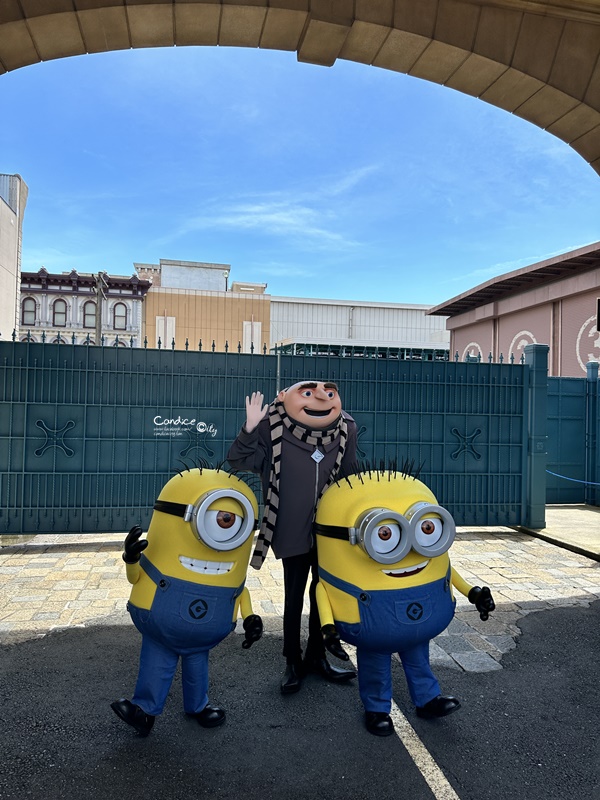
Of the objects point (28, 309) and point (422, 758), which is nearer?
point (422, 758)

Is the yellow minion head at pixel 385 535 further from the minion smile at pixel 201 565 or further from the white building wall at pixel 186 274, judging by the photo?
the white building wall at pixel 186 274

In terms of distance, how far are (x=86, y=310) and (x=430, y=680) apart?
1608 inches

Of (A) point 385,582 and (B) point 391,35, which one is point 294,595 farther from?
(B) point 391,35

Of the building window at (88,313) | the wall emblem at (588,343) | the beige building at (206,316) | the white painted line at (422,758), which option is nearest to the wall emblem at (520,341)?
the wall emblem at (588,343)

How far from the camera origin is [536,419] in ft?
24.8

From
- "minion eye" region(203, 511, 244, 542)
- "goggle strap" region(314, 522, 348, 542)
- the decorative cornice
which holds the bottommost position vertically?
"goggle strap" region(314, 522, 348, 542)

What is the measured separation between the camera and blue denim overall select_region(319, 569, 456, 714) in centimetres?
268

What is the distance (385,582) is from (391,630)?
0.23 m

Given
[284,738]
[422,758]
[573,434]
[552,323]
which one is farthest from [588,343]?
[284,738]

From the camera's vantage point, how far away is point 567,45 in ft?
15.4

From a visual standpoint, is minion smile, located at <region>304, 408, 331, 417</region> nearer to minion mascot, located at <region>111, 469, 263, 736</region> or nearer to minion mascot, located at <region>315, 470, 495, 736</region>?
minion mascot, located at <region>315, 470, 495, 736</region>

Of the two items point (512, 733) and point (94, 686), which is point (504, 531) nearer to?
point (512, 733)

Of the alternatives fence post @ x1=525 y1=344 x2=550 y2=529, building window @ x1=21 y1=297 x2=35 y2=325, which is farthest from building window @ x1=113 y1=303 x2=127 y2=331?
fence post @ x1=525 y1=344 x2=550 y2=529

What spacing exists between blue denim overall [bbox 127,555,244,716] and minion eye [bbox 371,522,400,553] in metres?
0.77
